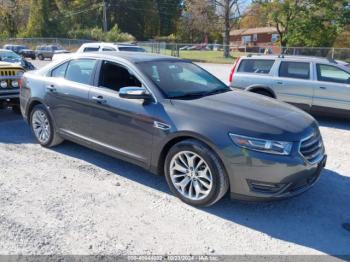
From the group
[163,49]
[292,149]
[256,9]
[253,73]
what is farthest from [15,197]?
[256,9]

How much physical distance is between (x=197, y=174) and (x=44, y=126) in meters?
3.12

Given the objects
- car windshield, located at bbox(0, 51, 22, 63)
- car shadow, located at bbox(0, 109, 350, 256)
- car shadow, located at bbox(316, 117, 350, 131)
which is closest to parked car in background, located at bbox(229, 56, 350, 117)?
car shadow, located at bbox(316, 117, 350, 131)

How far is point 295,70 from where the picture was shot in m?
8.79

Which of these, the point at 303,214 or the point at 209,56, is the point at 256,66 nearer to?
the point at 303,214

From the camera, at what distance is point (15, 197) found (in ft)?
14.1

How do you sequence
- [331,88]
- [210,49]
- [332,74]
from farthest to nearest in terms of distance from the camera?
[210,49] → [332,74] → [331,88]

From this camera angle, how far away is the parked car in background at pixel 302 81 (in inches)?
324

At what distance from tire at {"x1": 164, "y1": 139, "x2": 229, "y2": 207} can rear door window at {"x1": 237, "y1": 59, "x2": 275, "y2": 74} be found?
572 centimetres

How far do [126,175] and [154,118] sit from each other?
3.65 feet

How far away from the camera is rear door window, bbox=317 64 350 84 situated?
8227mm

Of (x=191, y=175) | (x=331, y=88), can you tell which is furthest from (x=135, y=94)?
(x=331, y=88)

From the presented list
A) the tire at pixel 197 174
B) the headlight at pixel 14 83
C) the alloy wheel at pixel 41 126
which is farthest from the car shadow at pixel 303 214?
the headlight at pixel 14 83

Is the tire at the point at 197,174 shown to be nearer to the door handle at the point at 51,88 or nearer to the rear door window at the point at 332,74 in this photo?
the door handle at the point at 51,88

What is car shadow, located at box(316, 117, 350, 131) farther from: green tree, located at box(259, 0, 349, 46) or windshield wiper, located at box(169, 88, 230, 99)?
green tree, located at box(259, 0, 349, 46)
